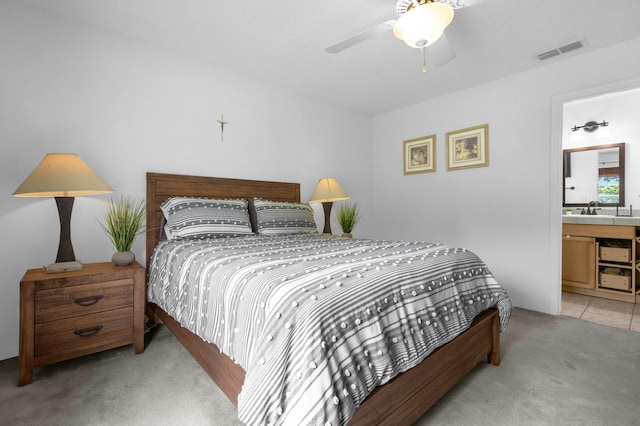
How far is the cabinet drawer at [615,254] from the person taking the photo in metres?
3.36

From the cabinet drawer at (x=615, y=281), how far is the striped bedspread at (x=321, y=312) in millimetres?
→ 2541

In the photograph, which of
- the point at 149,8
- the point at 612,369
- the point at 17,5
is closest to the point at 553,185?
the point at 612,369

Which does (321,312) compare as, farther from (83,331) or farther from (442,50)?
(442,50)

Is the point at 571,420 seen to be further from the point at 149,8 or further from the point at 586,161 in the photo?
the point at 586,161

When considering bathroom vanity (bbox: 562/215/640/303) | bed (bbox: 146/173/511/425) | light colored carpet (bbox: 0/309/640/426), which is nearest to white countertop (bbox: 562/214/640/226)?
bathroom vanity (bbox: 562/215/640/303)

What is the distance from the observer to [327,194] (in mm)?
3629

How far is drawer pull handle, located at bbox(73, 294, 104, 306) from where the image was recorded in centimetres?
193

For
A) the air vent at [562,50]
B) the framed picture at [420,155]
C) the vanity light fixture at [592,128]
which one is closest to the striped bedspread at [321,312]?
the air vent at [562,50]

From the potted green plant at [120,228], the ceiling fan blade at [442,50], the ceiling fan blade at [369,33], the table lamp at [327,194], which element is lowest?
the potted green plant at [120,228]

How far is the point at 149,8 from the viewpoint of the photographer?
2221 mm

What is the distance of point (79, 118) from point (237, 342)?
88.7 inches

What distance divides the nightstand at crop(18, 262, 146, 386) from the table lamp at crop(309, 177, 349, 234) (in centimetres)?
205

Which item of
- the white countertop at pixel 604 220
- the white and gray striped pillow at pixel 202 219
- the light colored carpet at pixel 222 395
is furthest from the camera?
the white countertop at pixel 604 220

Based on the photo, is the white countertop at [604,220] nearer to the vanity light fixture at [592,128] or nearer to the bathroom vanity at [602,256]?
the bathroom vanity at [602,256]
